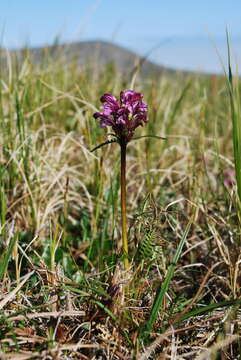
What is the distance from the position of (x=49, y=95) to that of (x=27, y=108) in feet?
1.33

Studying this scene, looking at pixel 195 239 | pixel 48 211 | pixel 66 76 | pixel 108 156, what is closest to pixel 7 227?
pixel 48 211

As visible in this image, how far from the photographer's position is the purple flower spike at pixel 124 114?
1383 mm

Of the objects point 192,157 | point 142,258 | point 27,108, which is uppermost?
point 27,108

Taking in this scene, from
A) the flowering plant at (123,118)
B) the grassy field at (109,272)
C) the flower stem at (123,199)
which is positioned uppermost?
the flowering plant at (123,118)

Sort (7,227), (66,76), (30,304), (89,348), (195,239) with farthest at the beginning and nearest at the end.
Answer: (66,76) < (195,239) < (7,227) < (30,304) < (89,348)

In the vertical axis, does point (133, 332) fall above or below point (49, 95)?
below

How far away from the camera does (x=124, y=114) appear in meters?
1.39

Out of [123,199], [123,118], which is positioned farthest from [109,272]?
[123,118]

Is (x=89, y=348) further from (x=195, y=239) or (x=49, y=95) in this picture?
(x=49, y=95)

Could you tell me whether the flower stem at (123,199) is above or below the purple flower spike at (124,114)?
below

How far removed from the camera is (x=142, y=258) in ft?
5.02

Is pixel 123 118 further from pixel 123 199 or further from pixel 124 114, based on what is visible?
pixel 123 199

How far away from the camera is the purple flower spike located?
138 centimetres

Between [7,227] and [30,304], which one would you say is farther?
[7,227]
